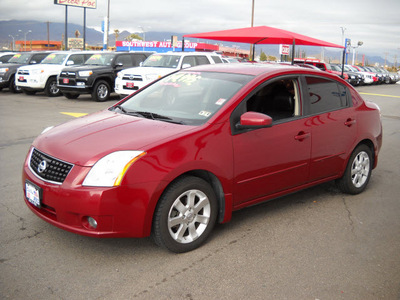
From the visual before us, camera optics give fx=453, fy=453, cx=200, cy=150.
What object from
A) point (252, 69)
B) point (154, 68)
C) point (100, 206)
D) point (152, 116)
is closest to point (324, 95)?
point (252, 69)

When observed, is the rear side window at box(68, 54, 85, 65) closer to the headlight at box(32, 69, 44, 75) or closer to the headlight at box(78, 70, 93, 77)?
the headlight at box(32, 69, 44, 75)

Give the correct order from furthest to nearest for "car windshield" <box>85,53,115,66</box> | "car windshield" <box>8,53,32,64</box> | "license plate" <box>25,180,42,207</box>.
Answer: "car windshield" <box>8,53,32,64</box>, "car windshield" <box>85,53,115,66</box>, "license plate" <box>25,180,42,207</box>

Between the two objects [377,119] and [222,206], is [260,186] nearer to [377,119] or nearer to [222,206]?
[222,206]

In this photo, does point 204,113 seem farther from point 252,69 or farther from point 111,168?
point 111,168

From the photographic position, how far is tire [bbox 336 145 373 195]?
17.6 feet

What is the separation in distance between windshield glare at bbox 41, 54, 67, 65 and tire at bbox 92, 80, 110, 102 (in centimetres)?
305

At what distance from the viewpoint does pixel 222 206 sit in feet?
13.1

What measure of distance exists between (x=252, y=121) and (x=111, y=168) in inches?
51.7

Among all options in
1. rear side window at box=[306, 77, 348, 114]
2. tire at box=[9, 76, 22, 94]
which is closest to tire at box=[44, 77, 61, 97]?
tire at box=[9, 76, 22, 94]

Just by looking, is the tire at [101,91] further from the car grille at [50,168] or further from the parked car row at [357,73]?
the parked car row at [357,73]

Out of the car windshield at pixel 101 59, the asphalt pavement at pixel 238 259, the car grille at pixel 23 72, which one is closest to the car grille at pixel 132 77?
the car windshield at pixel 101 59

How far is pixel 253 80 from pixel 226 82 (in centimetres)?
28

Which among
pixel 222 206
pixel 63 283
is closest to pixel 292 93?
pixel 222 206

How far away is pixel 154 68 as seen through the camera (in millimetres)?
15523
